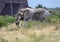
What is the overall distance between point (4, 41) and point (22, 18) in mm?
7504

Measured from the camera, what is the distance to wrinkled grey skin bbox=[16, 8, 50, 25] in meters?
15.8

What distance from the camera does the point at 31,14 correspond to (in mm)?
16312

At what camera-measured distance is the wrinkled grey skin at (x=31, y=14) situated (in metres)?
15.8

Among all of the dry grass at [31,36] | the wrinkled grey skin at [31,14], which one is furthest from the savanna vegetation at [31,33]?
the wrinkled grey skin at [31,14]

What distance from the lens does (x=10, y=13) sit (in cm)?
2784

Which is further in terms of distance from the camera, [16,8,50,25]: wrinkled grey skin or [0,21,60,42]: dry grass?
[16,8,50,25]: wrinkled grey skin

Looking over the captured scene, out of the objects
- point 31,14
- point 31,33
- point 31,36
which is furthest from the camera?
point 31,14

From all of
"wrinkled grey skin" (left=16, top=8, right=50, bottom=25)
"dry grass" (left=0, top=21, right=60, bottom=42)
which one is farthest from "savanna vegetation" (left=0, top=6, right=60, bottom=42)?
"wrinkled grey skin" (left=16, top=8, right=50, bottom=25)

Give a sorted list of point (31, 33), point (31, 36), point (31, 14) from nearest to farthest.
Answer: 1. point (31, 36)
2. point (31, 33)
3. point (31, 14)

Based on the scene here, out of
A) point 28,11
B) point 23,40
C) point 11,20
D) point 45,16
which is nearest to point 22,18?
point 28,11

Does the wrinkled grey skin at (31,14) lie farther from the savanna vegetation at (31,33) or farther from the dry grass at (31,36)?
the dry grass at (31,36)

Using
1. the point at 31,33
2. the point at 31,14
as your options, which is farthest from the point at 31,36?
the point at 31,14

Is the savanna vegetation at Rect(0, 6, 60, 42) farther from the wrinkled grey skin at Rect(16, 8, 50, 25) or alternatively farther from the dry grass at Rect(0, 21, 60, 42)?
the wrinkled grey skin at Rect(16, 8, 50, 25)

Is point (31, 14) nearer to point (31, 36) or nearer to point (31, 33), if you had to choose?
point (31, 33)
